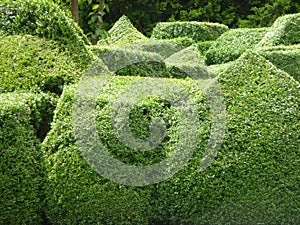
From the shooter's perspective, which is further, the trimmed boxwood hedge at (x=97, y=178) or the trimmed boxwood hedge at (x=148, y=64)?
the trimmed boxwood hedge at (x=148, y=64)

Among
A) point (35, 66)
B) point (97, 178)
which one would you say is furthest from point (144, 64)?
point (97, 178)

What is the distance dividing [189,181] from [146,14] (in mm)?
9955

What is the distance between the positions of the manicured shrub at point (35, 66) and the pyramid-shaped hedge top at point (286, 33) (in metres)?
3.06

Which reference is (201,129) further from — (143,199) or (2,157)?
(2,157)

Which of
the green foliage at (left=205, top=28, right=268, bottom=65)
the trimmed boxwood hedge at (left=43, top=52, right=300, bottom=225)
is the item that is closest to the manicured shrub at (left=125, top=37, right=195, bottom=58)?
the green foliage at (left=205, top=28, right=268, bottom=65)

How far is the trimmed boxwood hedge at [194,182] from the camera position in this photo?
3211 millimetres

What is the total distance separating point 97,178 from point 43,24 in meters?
1.45

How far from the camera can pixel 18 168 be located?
322 centimetres

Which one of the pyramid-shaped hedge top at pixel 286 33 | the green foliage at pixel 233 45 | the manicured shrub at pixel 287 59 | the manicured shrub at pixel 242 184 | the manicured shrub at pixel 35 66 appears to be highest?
the manicured shrub at pixel 35 66

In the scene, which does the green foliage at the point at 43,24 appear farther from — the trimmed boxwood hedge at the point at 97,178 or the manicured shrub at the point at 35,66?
the trimmed boxwood hedge at the point at 97,178

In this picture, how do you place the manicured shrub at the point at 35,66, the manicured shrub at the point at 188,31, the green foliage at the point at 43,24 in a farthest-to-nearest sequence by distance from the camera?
the manicured shrub at the point at 188,31 < the green foliage at the point at 43,24 < the manicured shrub at the point at 35,66

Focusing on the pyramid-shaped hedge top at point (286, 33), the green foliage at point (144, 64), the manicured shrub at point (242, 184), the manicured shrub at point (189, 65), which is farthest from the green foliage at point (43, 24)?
the pyramid-shaped hedge top at point (286, 33)

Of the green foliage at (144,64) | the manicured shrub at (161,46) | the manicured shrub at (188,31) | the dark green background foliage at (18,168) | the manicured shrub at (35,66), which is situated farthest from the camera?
the manicured shrub at (188,31)

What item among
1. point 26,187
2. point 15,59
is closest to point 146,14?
point 15,59
